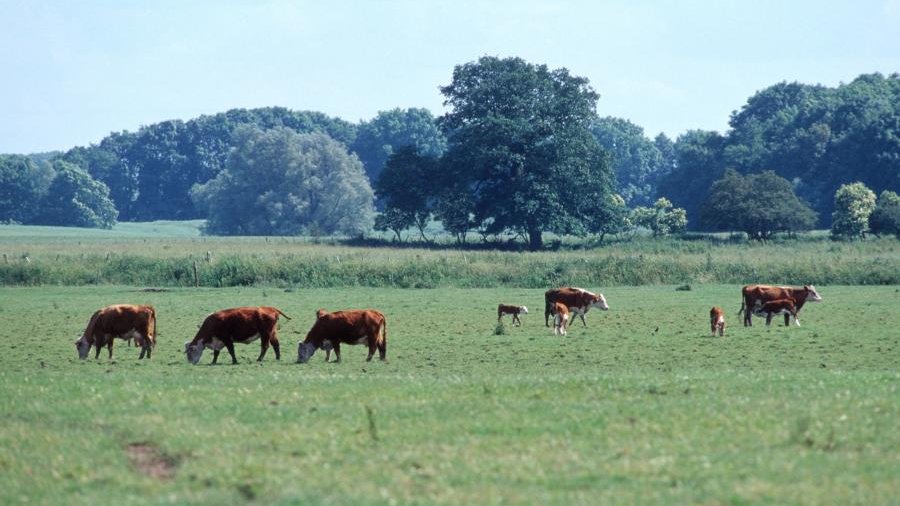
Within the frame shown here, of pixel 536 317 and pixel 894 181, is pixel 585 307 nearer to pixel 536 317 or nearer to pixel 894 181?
pixel 536 317

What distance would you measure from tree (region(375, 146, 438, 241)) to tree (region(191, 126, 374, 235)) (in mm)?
41159

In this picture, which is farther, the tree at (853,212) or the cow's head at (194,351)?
the tree at (853,212)

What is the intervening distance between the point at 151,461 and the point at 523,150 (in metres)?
83.8

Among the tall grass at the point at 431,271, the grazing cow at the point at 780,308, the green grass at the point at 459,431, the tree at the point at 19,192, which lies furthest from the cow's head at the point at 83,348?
the tree at the point at 19,192

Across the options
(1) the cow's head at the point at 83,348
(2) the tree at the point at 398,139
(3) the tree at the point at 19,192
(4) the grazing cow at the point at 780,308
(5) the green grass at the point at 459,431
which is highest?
(2) the tree at the point at 398,139

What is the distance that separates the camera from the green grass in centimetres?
1283

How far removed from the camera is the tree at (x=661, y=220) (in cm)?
11500

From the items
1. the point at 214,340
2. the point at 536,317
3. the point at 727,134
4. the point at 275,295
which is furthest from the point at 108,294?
the point at 727,134

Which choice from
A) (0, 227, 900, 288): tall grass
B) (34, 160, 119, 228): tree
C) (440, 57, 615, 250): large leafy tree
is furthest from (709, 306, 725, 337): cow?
(34, 160, 119, 228): tree

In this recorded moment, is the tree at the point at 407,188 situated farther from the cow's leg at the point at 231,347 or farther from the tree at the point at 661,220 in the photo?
the cow's leg at the point at 231,347

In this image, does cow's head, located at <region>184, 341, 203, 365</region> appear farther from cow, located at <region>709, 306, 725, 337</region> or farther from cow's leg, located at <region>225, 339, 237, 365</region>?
cow, located at <region>709, 306, 725, 337</region>

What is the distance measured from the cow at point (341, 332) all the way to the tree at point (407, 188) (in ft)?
234

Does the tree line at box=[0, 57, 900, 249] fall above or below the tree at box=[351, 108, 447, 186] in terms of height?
below

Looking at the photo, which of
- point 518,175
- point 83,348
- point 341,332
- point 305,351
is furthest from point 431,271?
point 518,175
